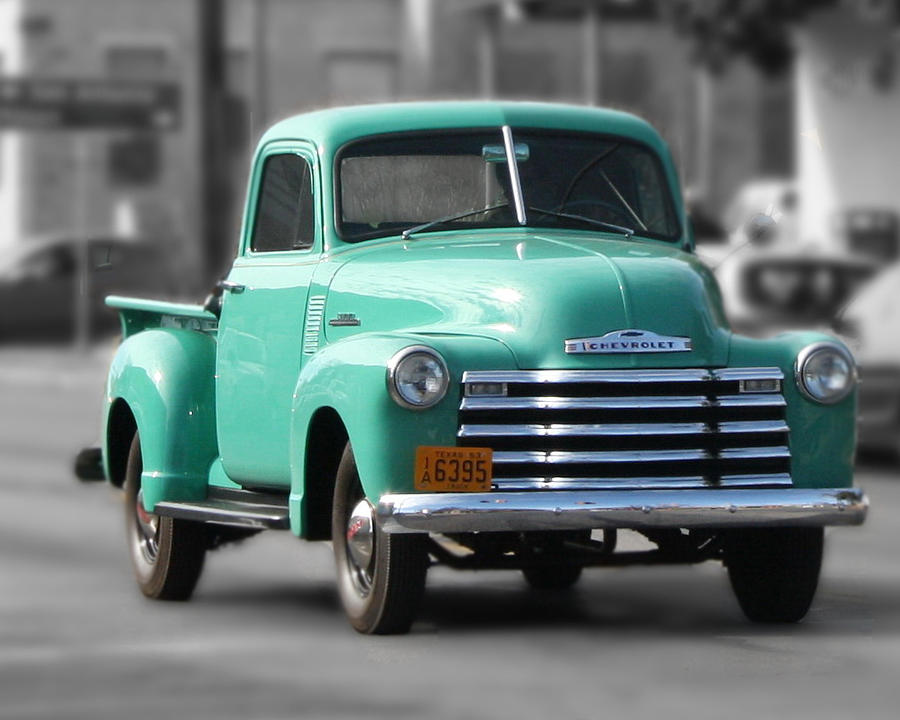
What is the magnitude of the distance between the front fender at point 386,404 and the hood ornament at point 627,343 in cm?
25

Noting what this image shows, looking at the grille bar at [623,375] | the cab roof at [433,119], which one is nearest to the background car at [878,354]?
the cab roof at [433,119]

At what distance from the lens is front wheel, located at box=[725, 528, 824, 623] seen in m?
9.02

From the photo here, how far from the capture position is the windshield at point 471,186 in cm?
964

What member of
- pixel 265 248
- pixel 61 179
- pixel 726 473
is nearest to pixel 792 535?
pixel 726 473

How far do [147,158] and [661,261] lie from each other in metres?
37.6

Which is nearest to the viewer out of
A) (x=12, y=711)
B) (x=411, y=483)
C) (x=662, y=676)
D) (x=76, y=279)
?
(x=12, y=711)

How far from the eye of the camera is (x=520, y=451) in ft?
27.5

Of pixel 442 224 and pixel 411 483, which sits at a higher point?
pixel 442 224

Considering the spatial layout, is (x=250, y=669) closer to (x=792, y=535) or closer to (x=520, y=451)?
(x=520, y=451)

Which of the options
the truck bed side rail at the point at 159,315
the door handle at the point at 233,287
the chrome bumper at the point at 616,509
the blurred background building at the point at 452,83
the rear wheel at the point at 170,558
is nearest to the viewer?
the chrome bumper at the point at 616,509

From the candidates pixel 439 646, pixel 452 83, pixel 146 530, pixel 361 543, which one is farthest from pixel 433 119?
pixel 452 83

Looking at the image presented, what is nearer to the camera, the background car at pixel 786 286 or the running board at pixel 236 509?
the running board at pixel 236 509

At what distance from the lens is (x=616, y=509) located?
8.25 meters

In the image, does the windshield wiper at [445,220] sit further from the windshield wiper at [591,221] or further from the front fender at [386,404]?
the front fender at [386,404]
